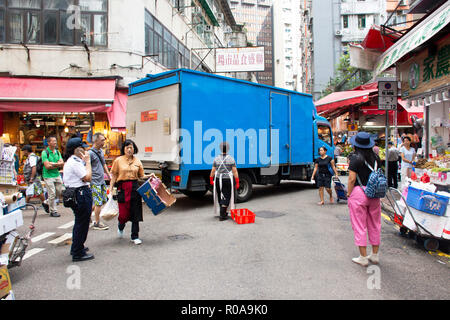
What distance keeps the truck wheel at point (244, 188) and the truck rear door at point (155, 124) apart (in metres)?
2.36

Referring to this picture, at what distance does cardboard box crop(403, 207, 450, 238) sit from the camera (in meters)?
4.83

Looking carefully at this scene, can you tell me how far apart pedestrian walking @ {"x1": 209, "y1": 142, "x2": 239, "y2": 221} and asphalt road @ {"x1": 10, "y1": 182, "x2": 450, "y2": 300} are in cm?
46

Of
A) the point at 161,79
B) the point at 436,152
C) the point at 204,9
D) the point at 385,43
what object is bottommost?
the point at 436,152

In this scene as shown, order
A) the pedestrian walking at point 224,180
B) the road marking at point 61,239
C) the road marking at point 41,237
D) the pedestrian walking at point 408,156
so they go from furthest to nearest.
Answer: the pedestrian walking at point 408,156 < the pedestrian walking at point 224,180 < the road marking at point 41,237 < the road marking at point 61,239

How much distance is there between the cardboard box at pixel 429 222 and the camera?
15.9ft

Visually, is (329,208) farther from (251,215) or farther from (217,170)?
(217,170)

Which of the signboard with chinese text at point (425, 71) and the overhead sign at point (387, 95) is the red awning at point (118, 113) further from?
the signboard with chinese text at point (425, 71)

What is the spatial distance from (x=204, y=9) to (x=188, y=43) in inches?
213

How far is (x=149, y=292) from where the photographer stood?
3566 millimetres

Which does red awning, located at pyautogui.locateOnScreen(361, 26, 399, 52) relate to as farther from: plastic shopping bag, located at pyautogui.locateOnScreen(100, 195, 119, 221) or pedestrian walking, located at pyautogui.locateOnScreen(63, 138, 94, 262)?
pedestrian walking, located at pyautogui.locateOnScreen(63, 138, 94, 262)

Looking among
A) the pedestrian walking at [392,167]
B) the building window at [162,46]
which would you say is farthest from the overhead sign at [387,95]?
the building window at [162,46]

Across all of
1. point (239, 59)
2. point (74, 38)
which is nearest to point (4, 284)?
point (74, 38)

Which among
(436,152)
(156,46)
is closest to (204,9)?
(156,46)

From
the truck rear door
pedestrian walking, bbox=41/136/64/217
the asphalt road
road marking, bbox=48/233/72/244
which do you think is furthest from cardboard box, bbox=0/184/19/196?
the truck rear door
